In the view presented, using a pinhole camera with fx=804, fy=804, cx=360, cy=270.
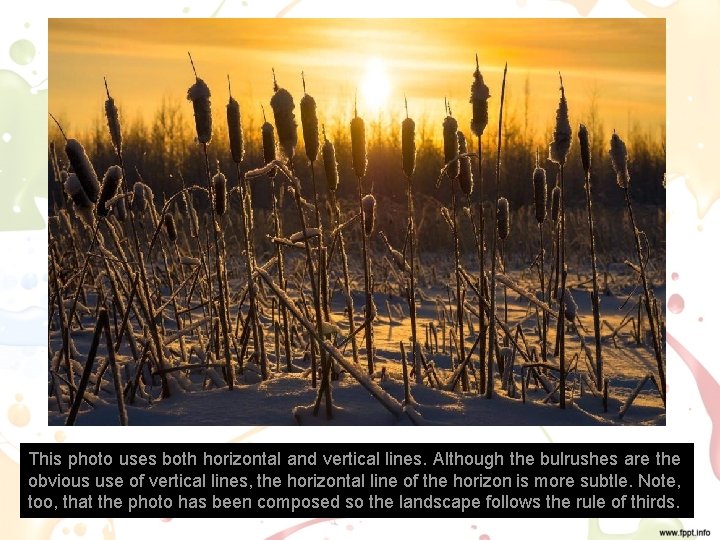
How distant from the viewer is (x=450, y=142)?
2307mm

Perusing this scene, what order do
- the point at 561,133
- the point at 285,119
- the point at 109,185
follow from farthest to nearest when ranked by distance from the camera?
1. the point at 561,133
2. the point at 109,185
3. the point at 285,119

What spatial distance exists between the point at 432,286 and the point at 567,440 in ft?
13.1

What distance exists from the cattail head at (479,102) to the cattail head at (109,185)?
3.15ft

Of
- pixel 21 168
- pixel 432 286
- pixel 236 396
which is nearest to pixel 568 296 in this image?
pixel 236 396

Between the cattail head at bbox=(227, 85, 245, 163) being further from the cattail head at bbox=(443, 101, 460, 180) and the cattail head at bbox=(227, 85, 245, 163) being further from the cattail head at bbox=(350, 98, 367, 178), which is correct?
the cattail head at bbox=(443, 101, 460, 180)

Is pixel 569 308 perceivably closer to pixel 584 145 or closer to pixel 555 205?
pixel 584 145

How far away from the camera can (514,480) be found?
2025 millimetres

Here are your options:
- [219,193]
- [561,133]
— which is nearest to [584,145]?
[561,133]

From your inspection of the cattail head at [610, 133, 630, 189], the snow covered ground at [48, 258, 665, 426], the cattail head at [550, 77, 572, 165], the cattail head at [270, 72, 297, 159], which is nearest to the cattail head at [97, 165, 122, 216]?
the cattail head at [270, 72, 297, 159]

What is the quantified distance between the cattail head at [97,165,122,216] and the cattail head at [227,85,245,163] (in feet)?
1.01

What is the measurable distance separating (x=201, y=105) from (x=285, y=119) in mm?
294

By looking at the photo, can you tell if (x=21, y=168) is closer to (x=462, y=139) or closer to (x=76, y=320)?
(x=462, y=139)

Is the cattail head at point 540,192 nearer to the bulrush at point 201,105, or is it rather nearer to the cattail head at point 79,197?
the bulrush at point 201,105

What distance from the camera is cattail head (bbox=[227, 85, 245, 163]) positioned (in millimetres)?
2152
